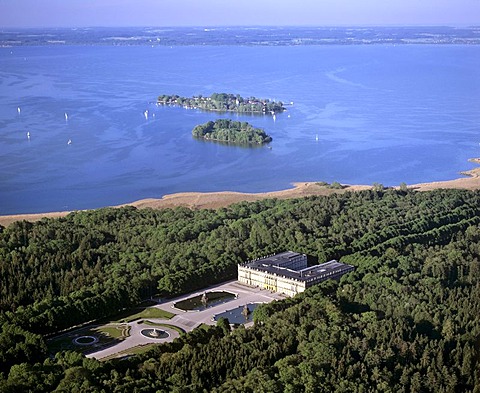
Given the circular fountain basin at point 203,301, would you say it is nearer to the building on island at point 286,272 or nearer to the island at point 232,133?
the building on island at point 286,272

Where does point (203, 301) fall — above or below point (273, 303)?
below

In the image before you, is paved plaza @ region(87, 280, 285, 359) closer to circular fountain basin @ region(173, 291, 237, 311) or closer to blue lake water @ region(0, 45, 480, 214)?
circular fountain basin @ region(173, 291, 237, 311)

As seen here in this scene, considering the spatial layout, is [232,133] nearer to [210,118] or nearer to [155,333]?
[210,118]

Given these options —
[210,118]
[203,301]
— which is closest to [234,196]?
[203,301]

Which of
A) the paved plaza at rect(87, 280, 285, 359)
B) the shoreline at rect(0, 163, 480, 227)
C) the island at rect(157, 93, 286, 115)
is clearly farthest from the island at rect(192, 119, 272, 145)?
the paved plaza at rect(87, 280, 285, 359)

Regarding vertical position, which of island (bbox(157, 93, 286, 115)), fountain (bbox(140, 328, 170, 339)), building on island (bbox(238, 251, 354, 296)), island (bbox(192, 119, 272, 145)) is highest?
island (bbox(157, 93, 286, 115))
